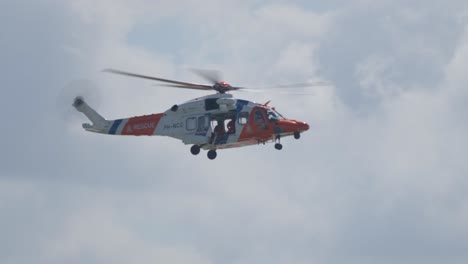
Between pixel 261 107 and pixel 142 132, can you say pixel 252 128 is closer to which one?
pixel 261 107

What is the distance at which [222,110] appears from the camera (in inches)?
2272

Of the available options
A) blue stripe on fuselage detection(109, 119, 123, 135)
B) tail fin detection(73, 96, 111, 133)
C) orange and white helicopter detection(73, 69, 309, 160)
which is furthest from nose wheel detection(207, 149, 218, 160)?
tail fin detection(73, 96, 111, 133)

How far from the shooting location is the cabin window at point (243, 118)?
57.5 meters

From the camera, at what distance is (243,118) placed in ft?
189

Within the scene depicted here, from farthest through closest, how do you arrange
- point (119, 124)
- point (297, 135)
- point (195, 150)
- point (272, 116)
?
point (119, 124) < point (195, 150) < point (272, 116) < point (297, 135)

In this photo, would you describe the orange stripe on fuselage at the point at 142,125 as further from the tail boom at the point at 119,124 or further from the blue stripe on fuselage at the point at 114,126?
the blue stripe on fuselage at the point at 114,126

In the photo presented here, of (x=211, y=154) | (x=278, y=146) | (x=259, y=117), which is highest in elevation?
(x=259, y=117)

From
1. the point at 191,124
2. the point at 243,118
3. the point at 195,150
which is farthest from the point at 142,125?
the point at 243,118

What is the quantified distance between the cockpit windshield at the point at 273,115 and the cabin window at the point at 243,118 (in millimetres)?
1424

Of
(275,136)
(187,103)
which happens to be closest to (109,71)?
(187,103)

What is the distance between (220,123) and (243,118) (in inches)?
61.7

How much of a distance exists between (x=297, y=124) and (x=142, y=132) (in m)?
10.6

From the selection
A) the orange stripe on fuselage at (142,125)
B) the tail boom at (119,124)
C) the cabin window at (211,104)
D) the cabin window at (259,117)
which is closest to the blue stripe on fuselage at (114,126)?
the tail boom at (119,124)

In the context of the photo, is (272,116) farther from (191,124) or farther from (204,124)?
(191,124)
